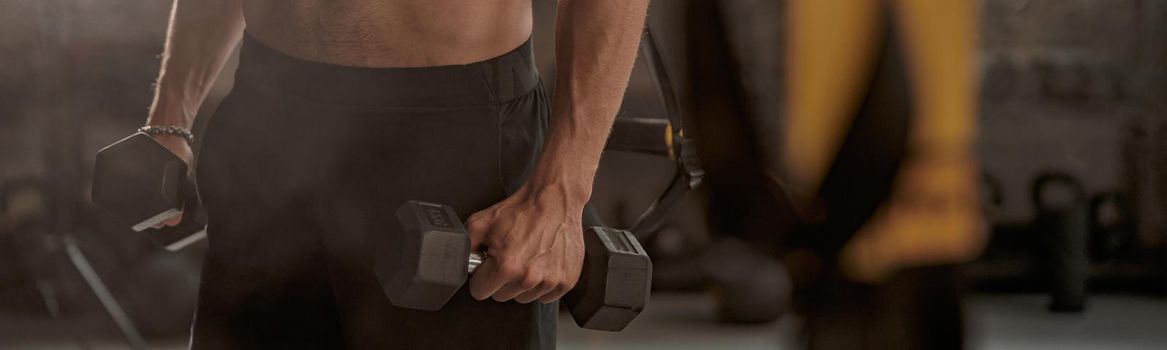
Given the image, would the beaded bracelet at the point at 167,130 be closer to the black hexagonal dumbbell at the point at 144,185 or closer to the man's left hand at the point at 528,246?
the black hexagonal dumbbell at the point at 144,185

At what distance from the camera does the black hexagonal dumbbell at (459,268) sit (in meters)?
0.76

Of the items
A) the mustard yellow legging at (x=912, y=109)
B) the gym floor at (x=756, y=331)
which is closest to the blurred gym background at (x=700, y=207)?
the gym floor at (x=756, y=331)

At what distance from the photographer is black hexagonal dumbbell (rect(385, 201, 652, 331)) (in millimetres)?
760

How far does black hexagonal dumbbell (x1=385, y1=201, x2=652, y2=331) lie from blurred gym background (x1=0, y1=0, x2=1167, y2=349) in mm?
3012

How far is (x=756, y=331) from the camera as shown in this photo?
13.6 ft

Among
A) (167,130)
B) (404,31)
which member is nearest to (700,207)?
(167,130)

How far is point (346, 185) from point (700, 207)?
9.88 feet

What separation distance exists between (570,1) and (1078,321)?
390 centimetres

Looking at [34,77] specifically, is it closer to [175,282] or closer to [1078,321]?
[175,282]

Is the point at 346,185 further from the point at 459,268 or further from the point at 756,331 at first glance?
the point at 756,331

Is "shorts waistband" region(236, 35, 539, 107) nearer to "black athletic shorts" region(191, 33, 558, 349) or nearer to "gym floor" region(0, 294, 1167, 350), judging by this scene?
"black athletic shorts" region(191, 33, 558, 349)

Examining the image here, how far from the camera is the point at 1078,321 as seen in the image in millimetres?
4379

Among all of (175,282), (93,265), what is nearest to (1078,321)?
(175,282)

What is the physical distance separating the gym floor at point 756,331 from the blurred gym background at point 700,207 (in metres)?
0.01
